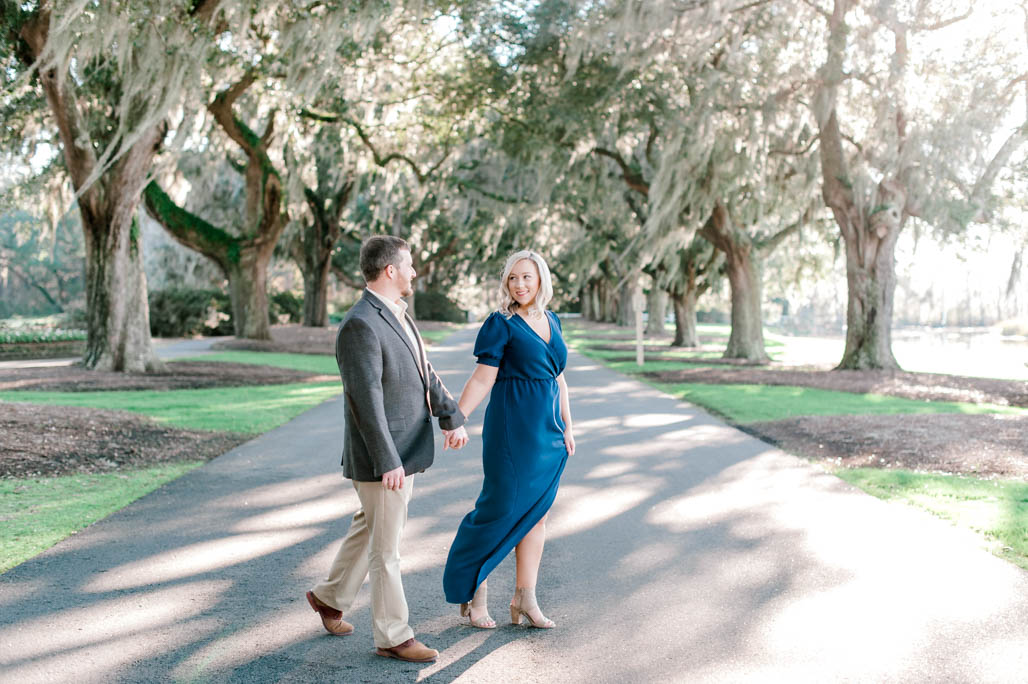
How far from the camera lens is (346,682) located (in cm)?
371

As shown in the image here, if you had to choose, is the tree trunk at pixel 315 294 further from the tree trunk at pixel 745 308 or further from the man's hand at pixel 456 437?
the man's hand at pixel 456 437

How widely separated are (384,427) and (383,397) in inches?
6.2

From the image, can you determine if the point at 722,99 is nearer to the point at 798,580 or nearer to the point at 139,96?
the point at 139,96

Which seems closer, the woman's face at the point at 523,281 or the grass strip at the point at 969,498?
the woman's face at the point at 523,281

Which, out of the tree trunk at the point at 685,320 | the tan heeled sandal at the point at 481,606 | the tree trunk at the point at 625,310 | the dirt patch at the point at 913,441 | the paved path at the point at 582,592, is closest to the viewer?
the paved path at the point at 582,592

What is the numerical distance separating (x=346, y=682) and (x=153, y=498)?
4.20 metres

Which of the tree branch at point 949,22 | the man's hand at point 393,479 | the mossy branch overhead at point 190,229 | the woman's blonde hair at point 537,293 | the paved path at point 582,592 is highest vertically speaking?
the tree branch at point 949,22

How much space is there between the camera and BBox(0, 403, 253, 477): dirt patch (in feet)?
28.1

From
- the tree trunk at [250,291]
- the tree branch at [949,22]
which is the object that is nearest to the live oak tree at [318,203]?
the tree trunk at [250,291]

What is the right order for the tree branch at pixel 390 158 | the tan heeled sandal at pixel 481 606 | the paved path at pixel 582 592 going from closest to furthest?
the paved path at pixel 582 592
the tan heeled sandal at pixel 481 606
the tree branch at pixel 390 158

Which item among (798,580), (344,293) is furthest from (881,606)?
(344,293)

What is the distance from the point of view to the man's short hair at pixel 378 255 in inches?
159

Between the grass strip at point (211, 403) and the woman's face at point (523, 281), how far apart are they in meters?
7.57

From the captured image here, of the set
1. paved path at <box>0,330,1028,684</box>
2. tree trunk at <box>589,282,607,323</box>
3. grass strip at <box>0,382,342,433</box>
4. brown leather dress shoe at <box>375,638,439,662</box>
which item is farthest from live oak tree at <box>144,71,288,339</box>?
tree trunk at <box>589,282,607,323</box>
